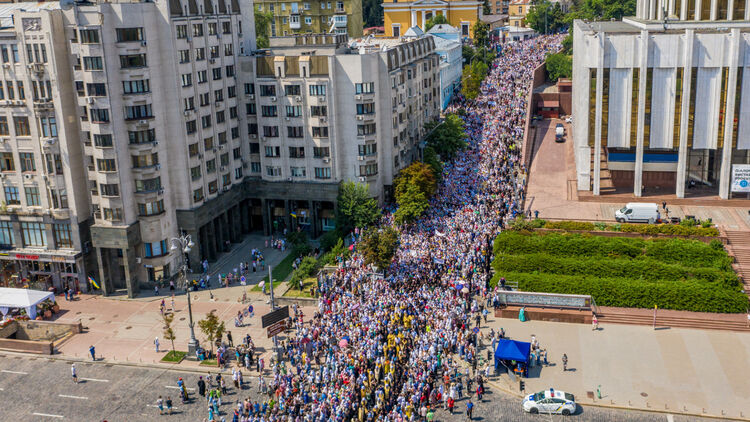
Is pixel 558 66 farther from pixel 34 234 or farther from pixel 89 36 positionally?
pixel 34 234

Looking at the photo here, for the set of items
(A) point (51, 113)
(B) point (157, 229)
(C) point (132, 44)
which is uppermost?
(C) point (132, 44)

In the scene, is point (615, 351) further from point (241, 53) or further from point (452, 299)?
point (241, 53)

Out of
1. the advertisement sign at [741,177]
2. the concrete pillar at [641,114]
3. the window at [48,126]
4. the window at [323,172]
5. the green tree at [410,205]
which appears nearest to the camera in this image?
the window at [48,126]

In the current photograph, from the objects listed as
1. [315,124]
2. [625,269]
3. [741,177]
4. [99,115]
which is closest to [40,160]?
[99,115]

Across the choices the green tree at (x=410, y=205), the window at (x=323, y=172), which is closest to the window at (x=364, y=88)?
the window at (x=323, y=172)

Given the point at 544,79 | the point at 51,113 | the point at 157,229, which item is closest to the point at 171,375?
the point at 157,229

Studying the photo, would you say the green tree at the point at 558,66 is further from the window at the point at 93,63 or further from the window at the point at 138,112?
the window at the point at 93,63
